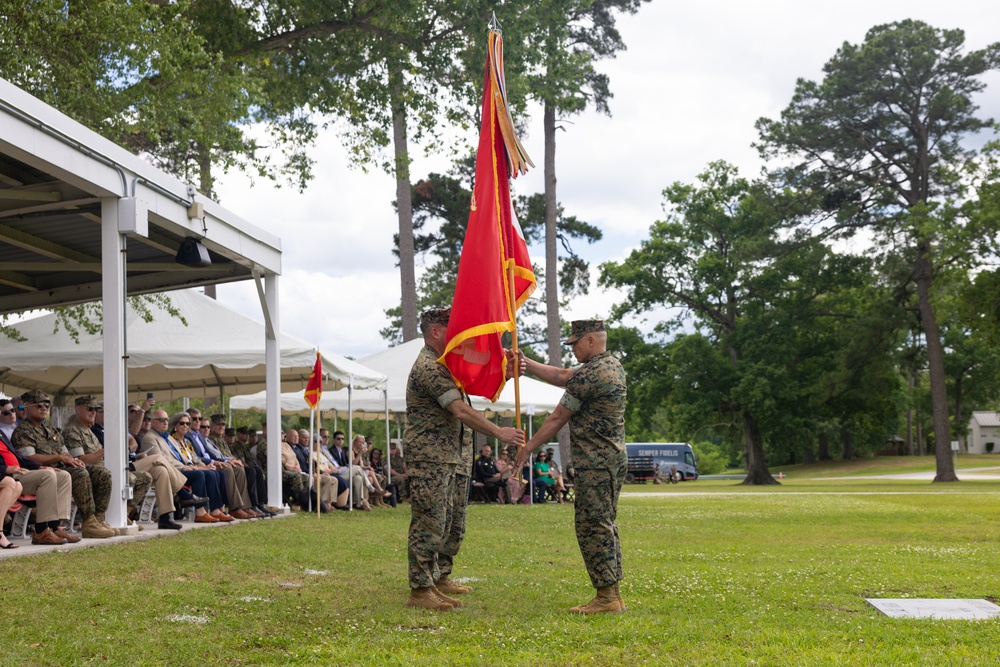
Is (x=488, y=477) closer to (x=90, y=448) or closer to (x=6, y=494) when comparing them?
(x=90, y=448)

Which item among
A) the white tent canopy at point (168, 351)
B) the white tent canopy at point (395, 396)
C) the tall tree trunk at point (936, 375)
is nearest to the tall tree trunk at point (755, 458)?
the tall tree trunk at point (936, 375)

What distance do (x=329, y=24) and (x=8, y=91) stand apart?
42.8 ft

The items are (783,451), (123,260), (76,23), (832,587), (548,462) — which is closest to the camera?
(832,587)

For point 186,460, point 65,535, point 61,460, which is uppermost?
point 61,460

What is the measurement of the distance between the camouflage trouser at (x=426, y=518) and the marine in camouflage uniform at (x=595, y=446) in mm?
547

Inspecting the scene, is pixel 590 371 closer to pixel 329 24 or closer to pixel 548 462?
pixel 329 24

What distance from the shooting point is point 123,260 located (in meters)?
11.5

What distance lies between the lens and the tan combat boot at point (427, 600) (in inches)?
275

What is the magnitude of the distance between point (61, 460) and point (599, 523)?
599 centimetres

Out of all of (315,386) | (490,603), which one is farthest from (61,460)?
(315,386)

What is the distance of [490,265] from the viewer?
7672 millimetres

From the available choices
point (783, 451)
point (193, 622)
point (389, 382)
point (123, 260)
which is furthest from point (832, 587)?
point (783, 451)

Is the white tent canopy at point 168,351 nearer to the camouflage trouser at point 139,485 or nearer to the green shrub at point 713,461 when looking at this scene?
the camouflage trouser at point 139,485

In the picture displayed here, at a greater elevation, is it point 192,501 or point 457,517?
point 457,517
